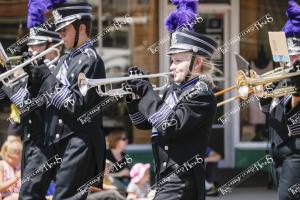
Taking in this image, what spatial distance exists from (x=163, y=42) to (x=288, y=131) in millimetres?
4838

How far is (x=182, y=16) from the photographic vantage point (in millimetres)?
5383

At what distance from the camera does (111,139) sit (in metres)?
10.1

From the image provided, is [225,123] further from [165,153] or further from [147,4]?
[165,153]

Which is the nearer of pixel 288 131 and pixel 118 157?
pixel 288 131

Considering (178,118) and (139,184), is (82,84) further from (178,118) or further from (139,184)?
(139,184)

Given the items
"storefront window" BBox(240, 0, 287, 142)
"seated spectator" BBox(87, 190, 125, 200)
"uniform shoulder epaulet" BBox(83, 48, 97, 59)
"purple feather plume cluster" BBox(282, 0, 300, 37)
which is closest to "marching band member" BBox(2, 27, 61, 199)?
"uniform shoulder epaulet" BBox(83, 48, 97, 59)

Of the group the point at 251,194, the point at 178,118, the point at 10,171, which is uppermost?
the point at 178,118

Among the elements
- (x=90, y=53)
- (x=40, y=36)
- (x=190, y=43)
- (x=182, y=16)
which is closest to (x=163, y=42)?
(x=40, y=36)

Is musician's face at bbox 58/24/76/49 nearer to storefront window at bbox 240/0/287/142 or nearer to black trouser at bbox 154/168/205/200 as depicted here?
black trouser at bbox 154/168/205/200

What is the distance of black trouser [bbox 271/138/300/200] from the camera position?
20.4ft

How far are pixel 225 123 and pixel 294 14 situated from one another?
5.02m

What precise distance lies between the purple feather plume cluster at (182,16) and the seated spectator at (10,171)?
3.37 m

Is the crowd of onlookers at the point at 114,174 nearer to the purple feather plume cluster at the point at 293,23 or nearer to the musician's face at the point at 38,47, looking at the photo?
the musician's face at the point at 38,47

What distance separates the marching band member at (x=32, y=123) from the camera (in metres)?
6.36
